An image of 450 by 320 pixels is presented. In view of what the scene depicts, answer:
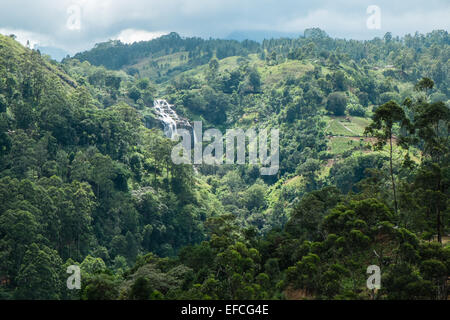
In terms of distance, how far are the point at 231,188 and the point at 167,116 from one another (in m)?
26.8

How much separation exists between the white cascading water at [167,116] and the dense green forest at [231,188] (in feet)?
5.26

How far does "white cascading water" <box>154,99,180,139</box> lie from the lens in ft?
323

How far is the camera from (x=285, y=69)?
366 ft

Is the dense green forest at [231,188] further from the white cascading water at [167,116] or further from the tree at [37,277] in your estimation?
the white cascading water at [167,116]

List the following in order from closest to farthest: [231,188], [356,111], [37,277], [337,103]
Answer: [37,277] → [231,188] → [337,103] → [356,111]

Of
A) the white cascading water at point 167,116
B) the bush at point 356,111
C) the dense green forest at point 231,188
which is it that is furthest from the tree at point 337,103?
the white cascading water at point 167,116

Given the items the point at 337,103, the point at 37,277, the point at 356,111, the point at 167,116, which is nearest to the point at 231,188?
the point at 337,103

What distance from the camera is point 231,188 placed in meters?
81.2

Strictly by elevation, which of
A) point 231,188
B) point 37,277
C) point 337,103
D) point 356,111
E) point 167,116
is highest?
point 337,103

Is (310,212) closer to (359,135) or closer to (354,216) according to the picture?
(354,216)

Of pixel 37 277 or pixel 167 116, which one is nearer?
pixel 37 277

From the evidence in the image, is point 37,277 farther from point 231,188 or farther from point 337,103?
point 337,103

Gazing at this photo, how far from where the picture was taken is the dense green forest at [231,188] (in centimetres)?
2658
